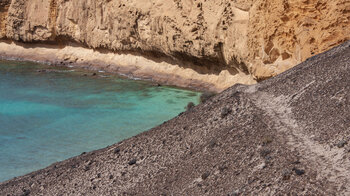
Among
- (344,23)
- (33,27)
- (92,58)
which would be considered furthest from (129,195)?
(33,27)

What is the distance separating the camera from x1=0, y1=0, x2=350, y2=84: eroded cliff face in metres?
14.2

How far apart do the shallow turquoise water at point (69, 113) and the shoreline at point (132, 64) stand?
32.8 inches

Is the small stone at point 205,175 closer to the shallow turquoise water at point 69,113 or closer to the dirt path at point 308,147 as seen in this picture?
the dirt path at point 308,147

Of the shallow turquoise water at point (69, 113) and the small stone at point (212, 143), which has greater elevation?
the small stone at point (212, 143)

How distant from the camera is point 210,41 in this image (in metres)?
20.1

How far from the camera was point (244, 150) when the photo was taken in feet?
22.9

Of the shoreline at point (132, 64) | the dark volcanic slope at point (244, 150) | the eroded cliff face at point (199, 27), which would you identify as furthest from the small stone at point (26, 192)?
the shoreline at point (132, 64)

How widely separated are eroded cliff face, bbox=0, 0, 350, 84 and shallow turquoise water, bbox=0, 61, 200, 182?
208cm

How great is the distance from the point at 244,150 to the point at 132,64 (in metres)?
19.0

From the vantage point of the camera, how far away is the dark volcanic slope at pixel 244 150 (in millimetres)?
6078

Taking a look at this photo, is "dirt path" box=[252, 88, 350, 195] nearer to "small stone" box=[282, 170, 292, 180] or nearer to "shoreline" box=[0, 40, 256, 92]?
"small stone" box=[282, 170, 292, 180]

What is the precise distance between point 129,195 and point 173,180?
27.3 inches

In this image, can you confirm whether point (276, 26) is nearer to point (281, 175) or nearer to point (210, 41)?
point (210, 41)

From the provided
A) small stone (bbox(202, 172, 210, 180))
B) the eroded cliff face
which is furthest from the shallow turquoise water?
small stone (bbox(202, 172, 210, 180))
